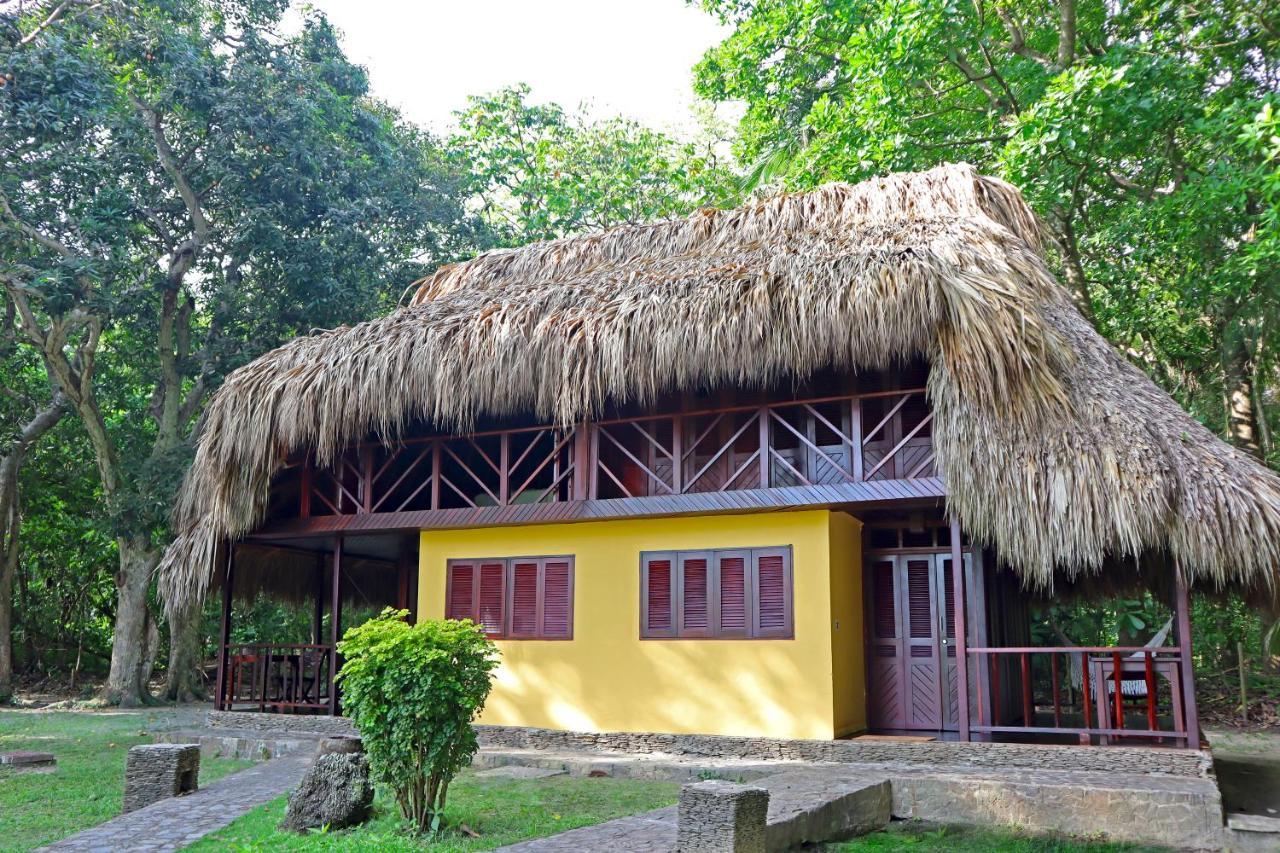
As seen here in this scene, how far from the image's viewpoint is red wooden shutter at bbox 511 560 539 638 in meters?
9.64

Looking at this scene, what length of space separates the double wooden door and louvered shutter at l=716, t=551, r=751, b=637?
128 cm

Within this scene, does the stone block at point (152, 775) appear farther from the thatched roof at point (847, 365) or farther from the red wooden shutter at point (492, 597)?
the thatched roof at point (847, 365)

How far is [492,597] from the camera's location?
9891 mm

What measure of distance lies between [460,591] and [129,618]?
7534 millimetres

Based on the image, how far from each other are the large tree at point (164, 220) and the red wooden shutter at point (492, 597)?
6.82 meters

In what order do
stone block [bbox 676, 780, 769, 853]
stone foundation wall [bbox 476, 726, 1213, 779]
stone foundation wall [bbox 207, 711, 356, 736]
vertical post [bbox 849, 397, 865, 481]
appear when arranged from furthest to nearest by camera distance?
1. stone foundation wall [bbox 207, 711, 356, 736]
2. vertical post [bbox 849, 397, 865, 481]
3. stone foundation wall [bbox 476, 726, 1213, 779]
4. stone block [bbox 676, 780, 769, 853]

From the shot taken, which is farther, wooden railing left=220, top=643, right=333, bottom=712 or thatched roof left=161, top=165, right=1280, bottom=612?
wooden railing left=220, top=643, right=333, bottom=712

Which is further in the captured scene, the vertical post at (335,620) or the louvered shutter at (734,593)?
the vertical post at (335,620)

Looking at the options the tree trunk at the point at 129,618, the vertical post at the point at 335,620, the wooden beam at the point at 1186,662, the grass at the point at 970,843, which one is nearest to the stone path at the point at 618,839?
the grass at the point at 970,843

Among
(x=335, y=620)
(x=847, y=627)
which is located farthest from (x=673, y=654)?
(x=335, y=620)

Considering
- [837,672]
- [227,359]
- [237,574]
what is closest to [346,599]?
[237,574]

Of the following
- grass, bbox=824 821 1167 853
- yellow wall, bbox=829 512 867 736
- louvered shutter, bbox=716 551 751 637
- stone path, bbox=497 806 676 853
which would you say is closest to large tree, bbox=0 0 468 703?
Result: louvered shutter, bbox=716 551 751 637

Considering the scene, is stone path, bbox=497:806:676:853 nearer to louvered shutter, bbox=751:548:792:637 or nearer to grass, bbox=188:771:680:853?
grass, bbox=188:771:680:853

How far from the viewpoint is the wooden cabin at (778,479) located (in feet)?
24.9
